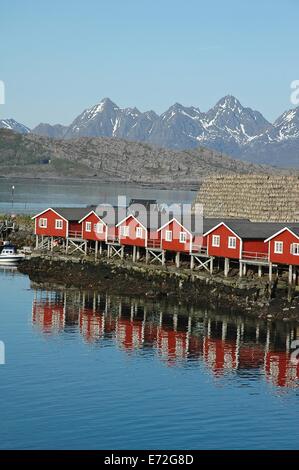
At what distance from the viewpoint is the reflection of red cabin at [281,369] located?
38328 mm

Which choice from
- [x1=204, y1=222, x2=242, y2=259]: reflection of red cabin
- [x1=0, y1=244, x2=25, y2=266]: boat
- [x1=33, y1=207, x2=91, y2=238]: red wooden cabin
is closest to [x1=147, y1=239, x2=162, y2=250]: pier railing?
[x1=204, y1=222, x2=242, y2=259]: reflection of red cabin

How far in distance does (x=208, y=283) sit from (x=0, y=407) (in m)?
24.7

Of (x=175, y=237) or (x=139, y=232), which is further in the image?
(x=139, y=232)

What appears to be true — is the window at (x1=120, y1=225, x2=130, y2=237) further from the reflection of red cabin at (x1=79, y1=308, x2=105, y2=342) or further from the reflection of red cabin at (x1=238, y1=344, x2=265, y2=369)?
the reflection of red cabin at (x1=238, y1=344, x2=265, y2=369)

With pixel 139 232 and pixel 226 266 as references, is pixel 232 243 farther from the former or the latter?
pixel 139 232

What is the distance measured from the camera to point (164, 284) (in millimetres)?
59125

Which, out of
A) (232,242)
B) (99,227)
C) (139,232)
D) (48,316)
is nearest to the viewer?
(48,316)

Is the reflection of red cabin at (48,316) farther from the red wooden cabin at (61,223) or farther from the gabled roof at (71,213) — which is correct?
A: the gabled roof at (71,213)

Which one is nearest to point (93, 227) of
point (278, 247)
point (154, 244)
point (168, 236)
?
point (154, 244)

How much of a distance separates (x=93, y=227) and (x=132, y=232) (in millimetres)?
5120

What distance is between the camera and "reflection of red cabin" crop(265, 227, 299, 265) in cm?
5303

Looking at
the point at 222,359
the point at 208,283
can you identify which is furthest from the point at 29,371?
the point at 208,283

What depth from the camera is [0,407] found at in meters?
33.9

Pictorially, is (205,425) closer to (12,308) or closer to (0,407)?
(0,407)
